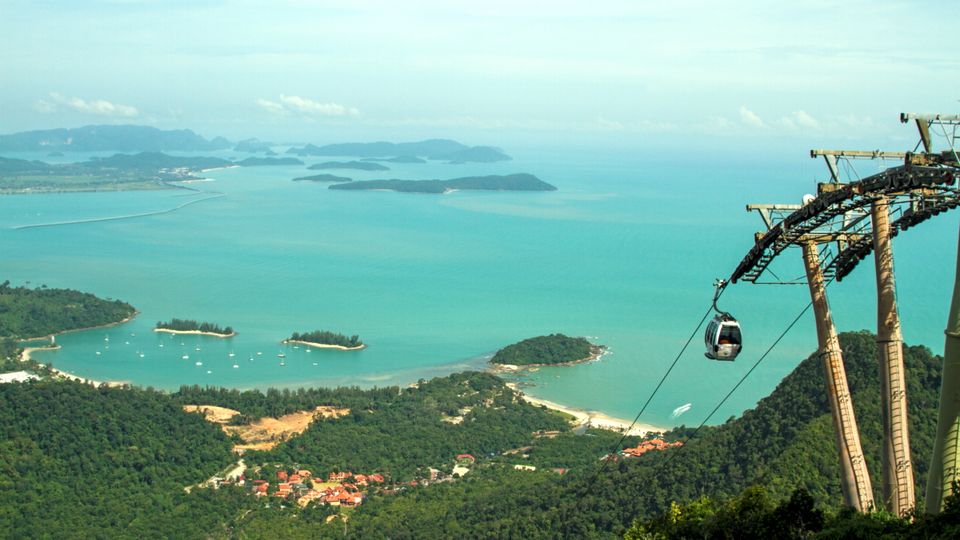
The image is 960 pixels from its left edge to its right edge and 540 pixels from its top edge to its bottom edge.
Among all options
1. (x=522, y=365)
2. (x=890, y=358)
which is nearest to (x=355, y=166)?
(x=522, y=365)

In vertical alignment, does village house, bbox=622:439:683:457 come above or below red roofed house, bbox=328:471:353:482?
above

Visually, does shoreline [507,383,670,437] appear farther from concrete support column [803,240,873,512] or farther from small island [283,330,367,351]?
concrete support column [803,240,873,512]

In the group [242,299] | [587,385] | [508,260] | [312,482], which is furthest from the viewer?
[508,260]

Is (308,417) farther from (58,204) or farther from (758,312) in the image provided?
(58,204)

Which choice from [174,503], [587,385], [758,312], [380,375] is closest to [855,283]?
[758,312]

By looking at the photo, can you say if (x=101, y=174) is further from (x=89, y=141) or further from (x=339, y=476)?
(x=339, y=476)

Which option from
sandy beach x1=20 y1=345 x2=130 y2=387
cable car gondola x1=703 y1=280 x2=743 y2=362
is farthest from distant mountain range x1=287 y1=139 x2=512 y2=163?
cable car gondola x1=703 y1=280 x2=743 y2=362
